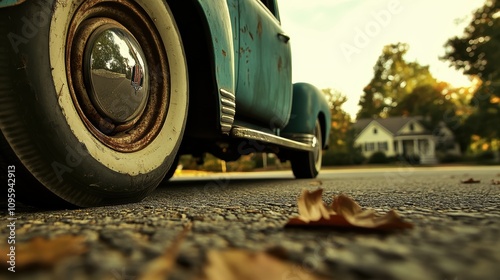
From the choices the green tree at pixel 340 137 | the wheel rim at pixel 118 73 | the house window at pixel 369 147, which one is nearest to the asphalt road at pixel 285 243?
the wheel rim at pixel 118 73

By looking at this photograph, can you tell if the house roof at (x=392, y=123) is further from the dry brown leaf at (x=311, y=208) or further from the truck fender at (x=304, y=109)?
the dry brown leaf at (x=311, y=208)

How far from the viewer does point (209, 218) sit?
1.30 metres

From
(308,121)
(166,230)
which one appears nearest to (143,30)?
(166,230)

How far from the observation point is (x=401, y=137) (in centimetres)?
4378

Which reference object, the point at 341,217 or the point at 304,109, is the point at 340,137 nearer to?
the point at 304,109

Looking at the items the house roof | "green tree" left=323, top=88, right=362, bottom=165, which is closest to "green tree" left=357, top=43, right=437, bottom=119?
the house roof

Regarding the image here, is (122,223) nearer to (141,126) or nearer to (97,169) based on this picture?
(97,169)

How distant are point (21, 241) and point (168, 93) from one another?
3.75 ft

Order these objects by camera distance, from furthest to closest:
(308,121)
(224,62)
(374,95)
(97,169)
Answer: (374,95) < (308,121) < (224,62) < (97,169)

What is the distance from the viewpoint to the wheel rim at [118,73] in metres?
1.62

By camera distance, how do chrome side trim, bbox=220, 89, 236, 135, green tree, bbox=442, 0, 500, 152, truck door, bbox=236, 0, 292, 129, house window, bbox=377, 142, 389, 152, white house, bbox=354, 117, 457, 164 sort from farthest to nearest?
house window, bbox=377, 142, 389, 152, white house, bbox=354, 117, 457, 164, green tree, bbox=442, 0, 500, 152, truck door, bbox=236, 0, 292, 129, chrome side trim, bbox=220, 89, 236, 135

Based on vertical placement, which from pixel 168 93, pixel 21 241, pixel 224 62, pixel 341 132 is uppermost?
pixel 341 132

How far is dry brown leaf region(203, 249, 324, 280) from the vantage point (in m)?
0.58

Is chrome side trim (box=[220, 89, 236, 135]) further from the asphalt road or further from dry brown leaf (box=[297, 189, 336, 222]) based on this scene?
dry brown leaf (box=[297, 189, 336, 222])
